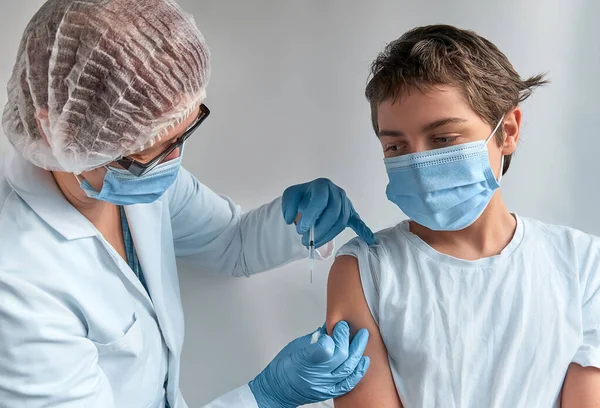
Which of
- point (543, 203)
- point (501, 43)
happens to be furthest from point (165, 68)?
point (543, 203)

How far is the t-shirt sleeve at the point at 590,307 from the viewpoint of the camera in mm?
1388

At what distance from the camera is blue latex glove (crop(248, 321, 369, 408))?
1435 millimetres

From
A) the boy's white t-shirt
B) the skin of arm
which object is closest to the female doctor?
the boy's white t-shirt

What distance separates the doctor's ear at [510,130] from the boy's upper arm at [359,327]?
445 mm

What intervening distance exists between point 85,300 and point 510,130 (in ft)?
3.39

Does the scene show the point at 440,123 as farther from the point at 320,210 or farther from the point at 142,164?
the point at 142,164

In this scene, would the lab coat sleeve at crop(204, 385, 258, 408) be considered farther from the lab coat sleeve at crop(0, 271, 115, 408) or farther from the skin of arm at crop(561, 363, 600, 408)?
the skin of arm at crop(561, 363, 600, 408)

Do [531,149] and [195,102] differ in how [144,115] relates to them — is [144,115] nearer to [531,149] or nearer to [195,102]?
[195,102]

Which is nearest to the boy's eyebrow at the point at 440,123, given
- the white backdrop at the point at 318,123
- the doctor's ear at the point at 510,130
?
the doctor's ear at the point at 510,130

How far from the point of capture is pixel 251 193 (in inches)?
84.7

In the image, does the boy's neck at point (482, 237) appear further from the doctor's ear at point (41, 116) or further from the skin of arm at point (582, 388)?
the doctor's ear at point (41, 116)

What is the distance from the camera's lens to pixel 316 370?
1463mm

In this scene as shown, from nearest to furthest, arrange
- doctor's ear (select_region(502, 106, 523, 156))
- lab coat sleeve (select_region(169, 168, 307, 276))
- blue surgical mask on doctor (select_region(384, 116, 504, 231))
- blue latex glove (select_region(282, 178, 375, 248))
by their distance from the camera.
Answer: blue surgical mask on doctor (select_region(384, 116, 504, 231)) < doctor's ear (select_region(502, 106, 523, 156)) < blue latex glove (select_region(282, 178, 375, 248)) < lab coat sleeve (select_region(169, 168, 307, 276))

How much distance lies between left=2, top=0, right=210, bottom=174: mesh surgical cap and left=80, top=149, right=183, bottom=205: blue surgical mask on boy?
0.05m
